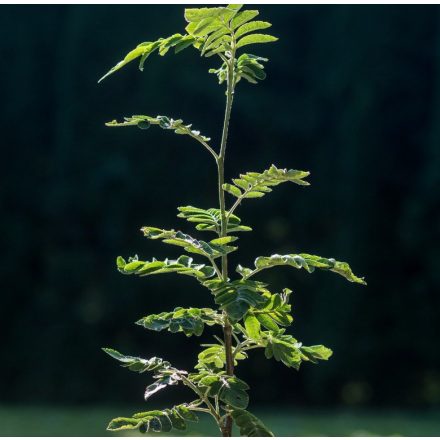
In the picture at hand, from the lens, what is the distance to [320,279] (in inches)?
194

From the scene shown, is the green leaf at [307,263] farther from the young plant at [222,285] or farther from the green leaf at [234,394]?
the green leaf at [234,394]

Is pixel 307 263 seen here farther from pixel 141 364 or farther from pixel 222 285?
pixel 141 364

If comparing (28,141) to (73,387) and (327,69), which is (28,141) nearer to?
(73,387)

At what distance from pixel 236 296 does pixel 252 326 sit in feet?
0.30

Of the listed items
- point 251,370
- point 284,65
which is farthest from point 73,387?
point 284,65

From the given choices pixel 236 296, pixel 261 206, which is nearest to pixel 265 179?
pixel 236 296

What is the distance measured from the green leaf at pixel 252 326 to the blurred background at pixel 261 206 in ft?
12.3

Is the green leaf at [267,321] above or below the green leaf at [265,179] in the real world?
below

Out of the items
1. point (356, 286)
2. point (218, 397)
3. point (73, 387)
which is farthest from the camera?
point (73, 387)

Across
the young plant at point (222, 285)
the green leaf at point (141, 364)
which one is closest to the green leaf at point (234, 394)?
the young plant at point (222, 285)

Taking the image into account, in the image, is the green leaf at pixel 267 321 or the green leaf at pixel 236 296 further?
the green leaf at pixel 267 321

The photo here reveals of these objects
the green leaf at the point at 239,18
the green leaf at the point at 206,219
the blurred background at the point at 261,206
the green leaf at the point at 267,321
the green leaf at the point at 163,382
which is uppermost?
the blurred background at the point at 261,206

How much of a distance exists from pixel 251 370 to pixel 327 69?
203cm

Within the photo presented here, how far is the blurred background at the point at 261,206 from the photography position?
4.86 meters
